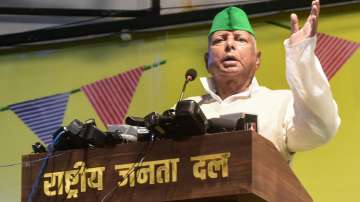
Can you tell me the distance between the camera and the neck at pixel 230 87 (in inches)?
95.7

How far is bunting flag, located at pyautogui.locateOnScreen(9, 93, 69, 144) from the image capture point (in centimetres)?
354

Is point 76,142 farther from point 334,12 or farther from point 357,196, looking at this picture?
point 334,12

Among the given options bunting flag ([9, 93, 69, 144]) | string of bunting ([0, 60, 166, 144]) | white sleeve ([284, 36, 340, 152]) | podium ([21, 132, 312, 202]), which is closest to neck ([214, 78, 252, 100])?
white sleeve ([284, 36, 340, 152])

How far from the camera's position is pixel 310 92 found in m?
1.86

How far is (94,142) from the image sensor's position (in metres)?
1.83

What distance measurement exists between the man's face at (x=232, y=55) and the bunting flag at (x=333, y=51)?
2.62 ft

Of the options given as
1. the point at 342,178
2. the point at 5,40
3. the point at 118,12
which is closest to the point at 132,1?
the point at 118,12

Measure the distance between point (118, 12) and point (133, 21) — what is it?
0.29 ft

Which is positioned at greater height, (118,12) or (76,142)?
(118,12)

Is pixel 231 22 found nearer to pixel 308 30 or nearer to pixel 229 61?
pixel 229 61

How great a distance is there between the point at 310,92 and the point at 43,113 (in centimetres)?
193

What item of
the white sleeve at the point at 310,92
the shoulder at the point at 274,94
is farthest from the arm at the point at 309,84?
the shoulder at the point at 274,94

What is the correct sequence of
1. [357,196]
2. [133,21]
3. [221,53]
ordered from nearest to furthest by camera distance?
[221,53]
[357,196]
[133,21]

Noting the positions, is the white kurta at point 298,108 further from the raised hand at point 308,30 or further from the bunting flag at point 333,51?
the bunting flag at point 333,51
